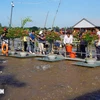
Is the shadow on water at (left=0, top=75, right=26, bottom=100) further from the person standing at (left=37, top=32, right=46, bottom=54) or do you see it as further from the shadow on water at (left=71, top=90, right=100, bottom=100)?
the person standing at (left=37, top=32, right=46, bottom=54)

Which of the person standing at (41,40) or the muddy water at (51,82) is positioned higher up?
the person standing at (41,40)

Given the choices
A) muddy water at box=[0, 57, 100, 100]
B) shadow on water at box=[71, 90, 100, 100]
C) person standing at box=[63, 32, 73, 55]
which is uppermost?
person standing at box=[63, 32, 73, 55]

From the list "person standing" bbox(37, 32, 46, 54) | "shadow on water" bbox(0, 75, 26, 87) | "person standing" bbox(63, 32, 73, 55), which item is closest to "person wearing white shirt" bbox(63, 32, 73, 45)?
"person standing" bbox(63, 32, 73, 55)

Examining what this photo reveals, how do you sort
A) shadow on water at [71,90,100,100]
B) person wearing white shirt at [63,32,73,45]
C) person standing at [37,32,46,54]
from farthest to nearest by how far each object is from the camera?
person standing at [37,32,46,54] → person wearing white shirt at [63,32,73,45] → shadow on water at [71,90,100,100]

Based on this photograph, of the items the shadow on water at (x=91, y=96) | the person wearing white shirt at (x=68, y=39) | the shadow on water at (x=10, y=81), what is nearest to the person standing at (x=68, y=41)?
the person wearing white shirt at (x=68, y=39)

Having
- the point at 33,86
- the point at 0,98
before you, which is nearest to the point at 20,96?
the point at 0,98

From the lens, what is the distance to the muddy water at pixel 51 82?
23.0 ft

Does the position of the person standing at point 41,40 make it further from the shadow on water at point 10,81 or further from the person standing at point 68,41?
the shadow on water at point 10,81

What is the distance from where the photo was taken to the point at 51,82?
28.3ft

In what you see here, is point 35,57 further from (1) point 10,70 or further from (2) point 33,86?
(2) point 33,86

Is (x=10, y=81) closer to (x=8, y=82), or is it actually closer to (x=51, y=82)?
(x=8, y=82)

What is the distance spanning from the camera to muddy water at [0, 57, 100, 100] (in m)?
7.01

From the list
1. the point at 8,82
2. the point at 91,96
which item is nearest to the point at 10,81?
the point at 8,82

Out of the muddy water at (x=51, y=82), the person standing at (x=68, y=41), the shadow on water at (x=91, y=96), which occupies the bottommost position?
the shadow on water at (x=91, y=96)
